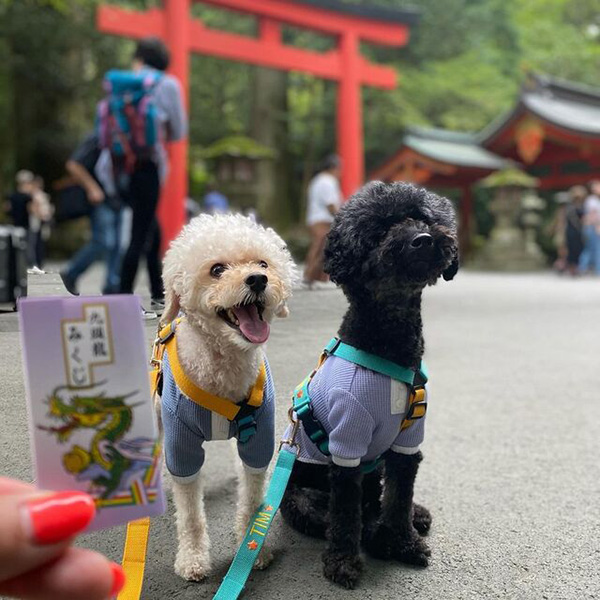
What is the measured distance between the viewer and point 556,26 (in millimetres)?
18984

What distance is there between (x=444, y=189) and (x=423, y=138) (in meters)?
2.25

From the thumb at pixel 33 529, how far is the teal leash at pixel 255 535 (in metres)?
0.80

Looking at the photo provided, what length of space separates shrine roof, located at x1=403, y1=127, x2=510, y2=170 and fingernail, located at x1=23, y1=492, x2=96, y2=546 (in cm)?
1560

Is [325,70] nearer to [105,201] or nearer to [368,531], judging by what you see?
[105,201]

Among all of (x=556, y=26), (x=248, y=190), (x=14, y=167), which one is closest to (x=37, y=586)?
(x=248, y=190)

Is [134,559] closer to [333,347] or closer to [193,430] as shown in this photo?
[193,430]

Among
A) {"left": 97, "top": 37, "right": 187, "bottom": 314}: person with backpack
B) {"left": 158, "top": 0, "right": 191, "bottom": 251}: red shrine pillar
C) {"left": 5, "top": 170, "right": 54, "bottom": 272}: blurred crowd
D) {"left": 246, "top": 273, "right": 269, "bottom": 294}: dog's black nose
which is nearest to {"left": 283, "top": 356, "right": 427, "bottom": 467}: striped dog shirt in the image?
{"left": 246, "top": 273, "right": 269, "bottom": 294}: dog's black nose

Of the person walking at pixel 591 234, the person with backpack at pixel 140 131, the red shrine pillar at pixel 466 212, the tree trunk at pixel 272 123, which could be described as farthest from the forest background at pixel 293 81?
the person with backpack at pixel 140 131

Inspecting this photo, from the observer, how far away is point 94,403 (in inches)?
35.2

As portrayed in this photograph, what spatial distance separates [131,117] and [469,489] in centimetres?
262

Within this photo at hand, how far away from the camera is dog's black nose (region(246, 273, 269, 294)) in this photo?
1.31 meters

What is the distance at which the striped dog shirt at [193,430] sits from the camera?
4.76ft

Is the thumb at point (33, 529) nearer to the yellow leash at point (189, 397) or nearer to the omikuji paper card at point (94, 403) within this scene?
the omikuji paper card at point (94, 403)

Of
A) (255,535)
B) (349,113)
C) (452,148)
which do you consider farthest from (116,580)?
(452,148)
